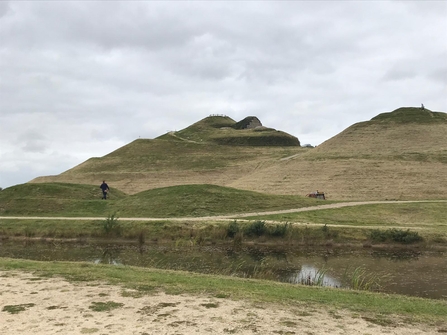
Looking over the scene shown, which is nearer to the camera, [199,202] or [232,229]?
[232,229]

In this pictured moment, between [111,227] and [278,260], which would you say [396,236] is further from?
[111,227]

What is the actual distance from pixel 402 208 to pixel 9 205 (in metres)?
30.1

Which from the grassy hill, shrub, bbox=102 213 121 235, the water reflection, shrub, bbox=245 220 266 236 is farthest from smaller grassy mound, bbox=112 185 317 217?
the water reflection

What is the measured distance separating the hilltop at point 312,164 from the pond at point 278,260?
23682 mm

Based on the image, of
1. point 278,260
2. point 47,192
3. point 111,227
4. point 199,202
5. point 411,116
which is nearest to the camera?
point 278,260

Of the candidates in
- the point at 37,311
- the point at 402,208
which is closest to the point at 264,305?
the point at 37,311

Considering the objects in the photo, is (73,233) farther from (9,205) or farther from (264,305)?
(264,305)

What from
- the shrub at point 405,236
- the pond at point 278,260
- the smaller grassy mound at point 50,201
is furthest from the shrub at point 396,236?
the smaller grassy mound at point 50,201

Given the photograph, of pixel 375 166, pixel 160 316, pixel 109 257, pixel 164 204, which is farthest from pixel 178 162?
pixel 160 316

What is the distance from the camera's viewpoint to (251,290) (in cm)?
1043

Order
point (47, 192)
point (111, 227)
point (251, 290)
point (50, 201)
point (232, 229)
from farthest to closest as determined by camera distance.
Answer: point (47, 192)
point (50, 201)
point (111, 227)
point (232, 229)
point (251, 290)

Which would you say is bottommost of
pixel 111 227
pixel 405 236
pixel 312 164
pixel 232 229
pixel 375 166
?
pixel 405 236

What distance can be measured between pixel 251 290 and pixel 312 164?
160 ft

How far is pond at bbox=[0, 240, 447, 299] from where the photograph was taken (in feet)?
47.6
